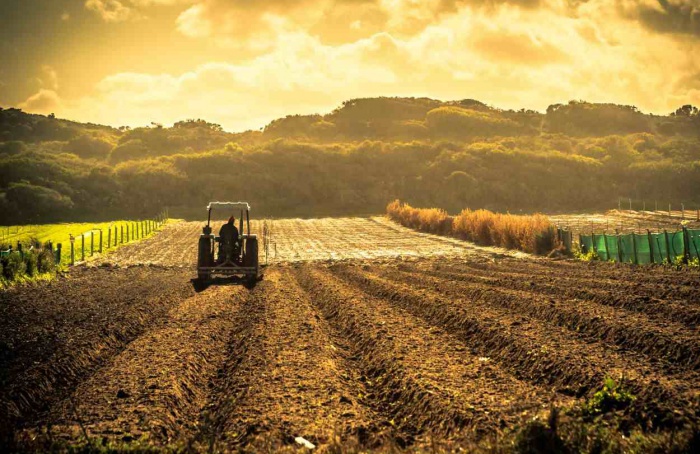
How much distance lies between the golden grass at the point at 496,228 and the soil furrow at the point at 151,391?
21903 millimetres

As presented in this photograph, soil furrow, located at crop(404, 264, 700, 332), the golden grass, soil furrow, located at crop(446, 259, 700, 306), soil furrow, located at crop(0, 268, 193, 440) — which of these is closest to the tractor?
soil furrow, located at crop(0, 268, 193, 440)

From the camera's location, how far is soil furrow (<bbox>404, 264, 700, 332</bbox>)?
40.7ft

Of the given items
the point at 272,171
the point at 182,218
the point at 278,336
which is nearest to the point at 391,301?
the point at 278,336

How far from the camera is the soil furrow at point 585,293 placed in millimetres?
12414

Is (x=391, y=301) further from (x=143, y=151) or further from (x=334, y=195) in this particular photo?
(x=143, y=151)

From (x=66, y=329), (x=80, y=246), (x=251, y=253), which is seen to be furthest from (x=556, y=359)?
(x=80, y=246)

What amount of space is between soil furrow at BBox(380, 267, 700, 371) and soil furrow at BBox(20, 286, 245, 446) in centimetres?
636

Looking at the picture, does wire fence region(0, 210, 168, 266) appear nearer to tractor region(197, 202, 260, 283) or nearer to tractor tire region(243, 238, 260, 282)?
tractor region(197, 202, 260, 283)

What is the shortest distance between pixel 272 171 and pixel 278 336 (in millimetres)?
80295

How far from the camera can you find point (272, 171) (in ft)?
299

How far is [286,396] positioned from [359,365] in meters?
2.16

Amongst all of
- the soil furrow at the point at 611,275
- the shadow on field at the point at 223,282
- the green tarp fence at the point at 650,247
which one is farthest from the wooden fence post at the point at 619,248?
the shadow on field at the point at 223,282

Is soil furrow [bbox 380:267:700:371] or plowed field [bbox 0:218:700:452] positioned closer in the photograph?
plowed field [bbox 0:218:700:452]

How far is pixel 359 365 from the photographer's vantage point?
1020 centimetres
